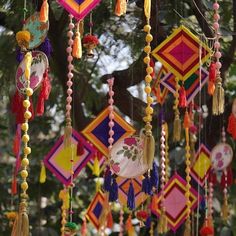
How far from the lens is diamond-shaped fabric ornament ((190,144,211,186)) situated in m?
2.70

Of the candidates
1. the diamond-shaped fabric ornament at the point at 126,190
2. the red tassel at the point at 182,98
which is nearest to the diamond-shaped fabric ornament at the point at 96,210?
the diamond-shaped fabric ornament at the point at 126,190

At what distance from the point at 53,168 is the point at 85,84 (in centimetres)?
43

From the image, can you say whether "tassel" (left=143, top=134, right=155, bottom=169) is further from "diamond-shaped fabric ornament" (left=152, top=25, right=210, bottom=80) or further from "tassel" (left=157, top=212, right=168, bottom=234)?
"tassel" (left=157, top=212, right=168, bottom=234)

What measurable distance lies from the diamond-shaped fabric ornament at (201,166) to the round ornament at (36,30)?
42.6 inches

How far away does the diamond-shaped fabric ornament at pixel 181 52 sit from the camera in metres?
2.09

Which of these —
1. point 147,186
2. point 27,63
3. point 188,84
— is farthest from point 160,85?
point 27,63

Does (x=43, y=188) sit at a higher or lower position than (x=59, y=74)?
lower

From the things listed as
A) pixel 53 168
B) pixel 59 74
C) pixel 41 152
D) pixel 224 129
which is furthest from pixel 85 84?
pixel 41 152

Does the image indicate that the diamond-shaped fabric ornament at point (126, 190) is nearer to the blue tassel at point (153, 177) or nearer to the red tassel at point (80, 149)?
the red tassel at point (80, 149)

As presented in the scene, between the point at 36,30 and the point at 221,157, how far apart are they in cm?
117

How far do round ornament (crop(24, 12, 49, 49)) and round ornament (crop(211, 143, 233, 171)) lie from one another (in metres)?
1.11

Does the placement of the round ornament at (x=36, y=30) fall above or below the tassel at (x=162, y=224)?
above

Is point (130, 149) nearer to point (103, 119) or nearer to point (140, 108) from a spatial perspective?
point (103, 119)

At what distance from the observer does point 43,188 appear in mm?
3543
